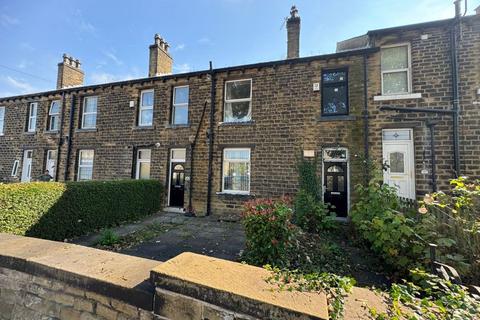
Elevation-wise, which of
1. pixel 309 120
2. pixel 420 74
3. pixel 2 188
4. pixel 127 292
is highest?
pixel 420 74

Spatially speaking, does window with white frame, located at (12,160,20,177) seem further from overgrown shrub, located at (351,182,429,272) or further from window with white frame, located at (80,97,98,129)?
overgrown shrub, located at (351,182,429,272)

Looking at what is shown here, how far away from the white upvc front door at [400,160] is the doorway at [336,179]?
4.21 feet

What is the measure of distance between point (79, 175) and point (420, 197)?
48.7ft

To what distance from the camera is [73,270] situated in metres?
2.27

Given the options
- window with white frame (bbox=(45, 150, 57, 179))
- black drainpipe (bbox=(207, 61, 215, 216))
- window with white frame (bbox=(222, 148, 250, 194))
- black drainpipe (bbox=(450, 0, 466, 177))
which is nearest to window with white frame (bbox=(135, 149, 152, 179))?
black drainpipe (bbox=(207, 61, 215, 216))

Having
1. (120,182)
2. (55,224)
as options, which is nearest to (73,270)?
(55,224)

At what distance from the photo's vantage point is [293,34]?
33.1 feet

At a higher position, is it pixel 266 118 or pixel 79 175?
pixel 266 118

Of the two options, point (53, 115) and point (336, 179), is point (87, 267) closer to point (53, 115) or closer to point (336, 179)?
point (336, 179)

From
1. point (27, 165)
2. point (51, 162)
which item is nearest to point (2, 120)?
point (27, 165)

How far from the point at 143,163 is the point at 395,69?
1099 centimetres

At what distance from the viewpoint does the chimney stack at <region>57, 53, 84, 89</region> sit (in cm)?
1483

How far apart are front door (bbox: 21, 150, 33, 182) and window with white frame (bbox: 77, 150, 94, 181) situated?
12.4 ft

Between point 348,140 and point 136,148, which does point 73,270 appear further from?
point 136,148
